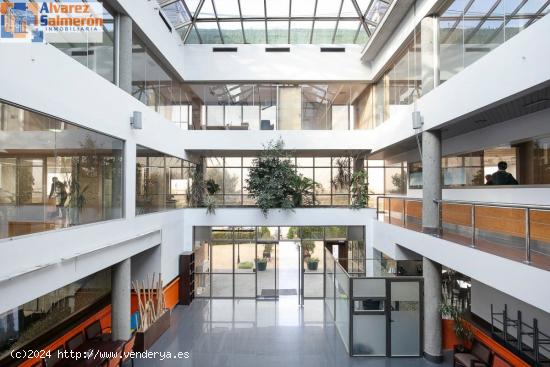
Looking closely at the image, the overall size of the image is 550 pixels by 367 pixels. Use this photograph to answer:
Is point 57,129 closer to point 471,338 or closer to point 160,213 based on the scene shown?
point 160,213

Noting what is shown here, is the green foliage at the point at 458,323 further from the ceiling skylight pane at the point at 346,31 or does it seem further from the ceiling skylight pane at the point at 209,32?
the ceiling skylight pane at the point at 209,32

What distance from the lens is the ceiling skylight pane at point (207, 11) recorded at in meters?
13.5

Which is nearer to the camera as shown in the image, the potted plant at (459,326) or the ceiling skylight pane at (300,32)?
the potted plant at (459,326)

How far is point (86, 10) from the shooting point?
7352mm

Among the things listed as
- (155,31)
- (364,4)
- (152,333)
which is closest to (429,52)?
(364,4)

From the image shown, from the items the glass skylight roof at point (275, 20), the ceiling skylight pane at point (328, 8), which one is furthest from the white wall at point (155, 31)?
the ceiling skylight pane at point (328, 8)

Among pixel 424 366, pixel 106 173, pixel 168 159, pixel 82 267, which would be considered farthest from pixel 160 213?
pixel 424 366

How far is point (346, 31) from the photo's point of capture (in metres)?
14.7

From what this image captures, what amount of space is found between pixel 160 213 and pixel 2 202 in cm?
615

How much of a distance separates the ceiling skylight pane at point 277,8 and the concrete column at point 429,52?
265 inches

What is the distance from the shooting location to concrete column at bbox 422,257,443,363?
27.9 ft

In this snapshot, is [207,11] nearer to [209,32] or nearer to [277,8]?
[209,32]

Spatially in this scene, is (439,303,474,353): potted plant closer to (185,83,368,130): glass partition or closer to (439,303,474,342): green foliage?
(439,303,474,342): green foliage

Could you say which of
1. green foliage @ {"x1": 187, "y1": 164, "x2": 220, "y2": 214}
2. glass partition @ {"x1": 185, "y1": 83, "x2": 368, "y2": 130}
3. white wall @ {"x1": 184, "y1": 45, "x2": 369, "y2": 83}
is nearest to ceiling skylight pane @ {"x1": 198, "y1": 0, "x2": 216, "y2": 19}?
white wall @ {"x1": 184, "y1": 45, "x2": 369, "y2": 83}
